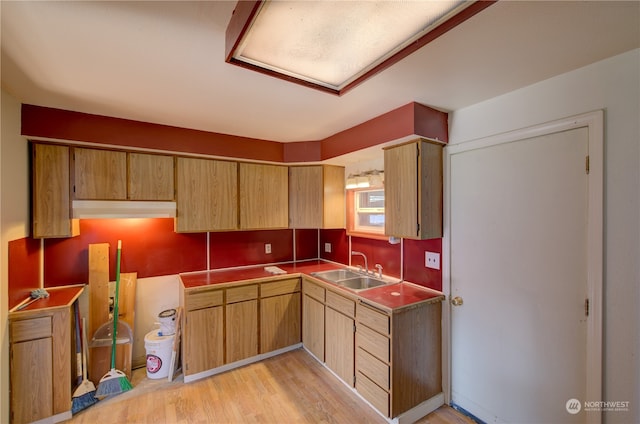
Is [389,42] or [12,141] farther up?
[389,42]

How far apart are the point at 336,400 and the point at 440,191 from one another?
1.95 m

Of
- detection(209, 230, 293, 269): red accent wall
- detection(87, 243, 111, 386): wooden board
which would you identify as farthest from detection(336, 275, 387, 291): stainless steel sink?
detection(87, 243, 111, 386): wooden board

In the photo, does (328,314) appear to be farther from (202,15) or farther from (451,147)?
(202,15)

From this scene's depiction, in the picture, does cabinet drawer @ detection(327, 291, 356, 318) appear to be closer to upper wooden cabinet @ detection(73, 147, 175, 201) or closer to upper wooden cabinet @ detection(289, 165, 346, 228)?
upper wooden cabinet @ detection(289, 165, 346, 228)

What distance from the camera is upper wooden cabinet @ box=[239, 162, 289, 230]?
120 inches

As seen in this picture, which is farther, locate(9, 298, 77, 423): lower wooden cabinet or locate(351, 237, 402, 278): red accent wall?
locate(351, 237, 402, 278): red accent wall

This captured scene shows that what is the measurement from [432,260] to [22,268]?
10.6 feet

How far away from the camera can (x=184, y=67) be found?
1.53m

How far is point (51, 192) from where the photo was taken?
218 cm

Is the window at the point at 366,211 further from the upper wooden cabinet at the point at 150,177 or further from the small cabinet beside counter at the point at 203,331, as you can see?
the upper wooden cabinet at the point at 150,177

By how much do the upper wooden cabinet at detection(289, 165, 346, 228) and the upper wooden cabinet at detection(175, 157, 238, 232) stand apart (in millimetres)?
693

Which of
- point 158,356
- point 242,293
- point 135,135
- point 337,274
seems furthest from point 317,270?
point 135,135

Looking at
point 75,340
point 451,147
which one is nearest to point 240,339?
point 75,340

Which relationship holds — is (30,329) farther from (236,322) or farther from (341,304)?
(341,304)
